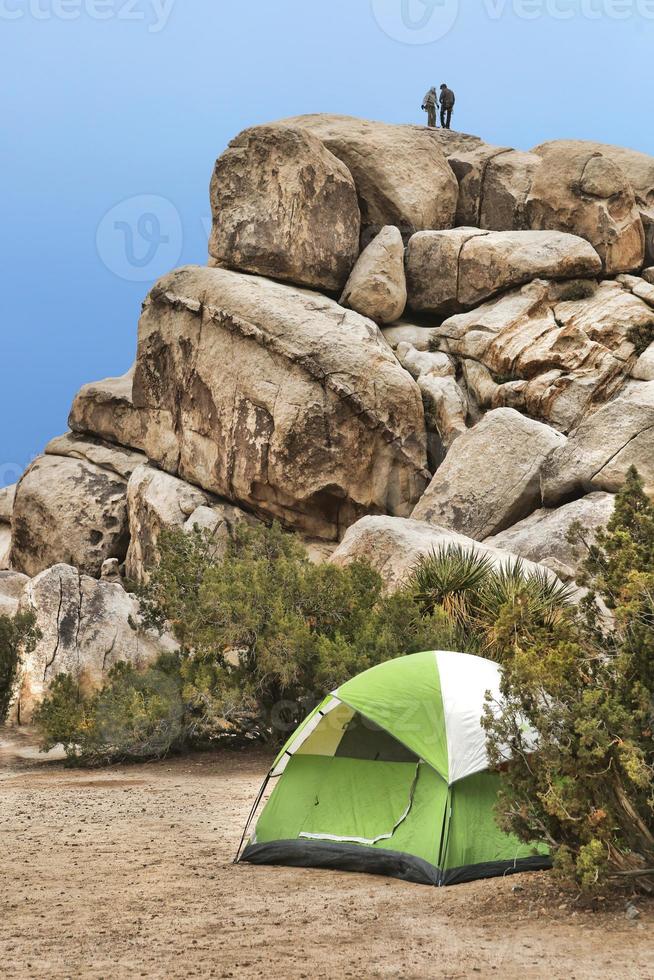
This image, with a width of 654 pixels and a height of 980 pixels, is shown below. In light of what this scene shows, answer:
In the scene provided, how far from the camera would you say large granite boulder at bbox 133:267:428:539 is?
87.4ft

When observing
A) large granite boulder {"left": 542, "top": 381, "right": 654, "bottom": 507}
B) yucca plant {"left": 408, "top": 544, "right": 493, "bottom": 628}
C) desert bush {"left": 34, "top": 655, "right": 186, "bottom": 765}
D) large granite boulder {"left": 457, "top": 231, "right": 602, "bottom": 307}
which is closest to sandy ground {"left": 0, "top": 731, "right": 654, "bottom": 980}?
desert bush {"left": 34, "top": 655, "right": 186, "bottom": 765}

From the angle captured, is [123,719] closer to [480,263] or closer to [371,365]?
[371,365]

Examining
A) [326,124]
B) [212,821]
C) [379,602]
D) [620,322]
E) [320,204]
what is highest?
[326,124]

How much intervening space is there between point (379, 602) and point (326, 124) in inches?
907

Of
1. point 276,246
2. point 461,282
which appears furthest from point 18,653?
point 461,282

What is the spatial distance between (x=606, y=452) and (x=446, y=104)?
77.6 ft

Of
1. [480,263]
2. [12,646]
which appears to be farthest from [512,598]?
[480,263]

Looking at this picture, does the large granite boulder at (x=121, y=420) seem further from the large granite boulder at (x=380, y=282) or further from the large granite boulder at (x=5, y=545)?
the large granite boulder at (x=380, y=282)

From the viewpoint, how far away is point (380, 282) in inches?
1198

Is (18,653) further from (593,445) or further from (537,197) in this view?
(537,197)

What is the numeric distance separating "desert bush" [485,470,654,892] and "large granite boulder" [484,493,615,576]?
1372 cm

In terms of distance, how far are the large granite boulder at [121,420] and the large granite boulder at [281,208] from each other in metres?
5.24

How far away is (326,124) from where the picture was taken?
34.1m

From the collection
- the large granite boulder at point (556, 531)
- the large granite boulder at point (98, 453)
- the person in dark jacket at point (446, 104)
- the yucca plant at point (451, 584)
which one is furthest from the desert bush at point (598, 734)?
the person in dark jacket at point (446, 104)
